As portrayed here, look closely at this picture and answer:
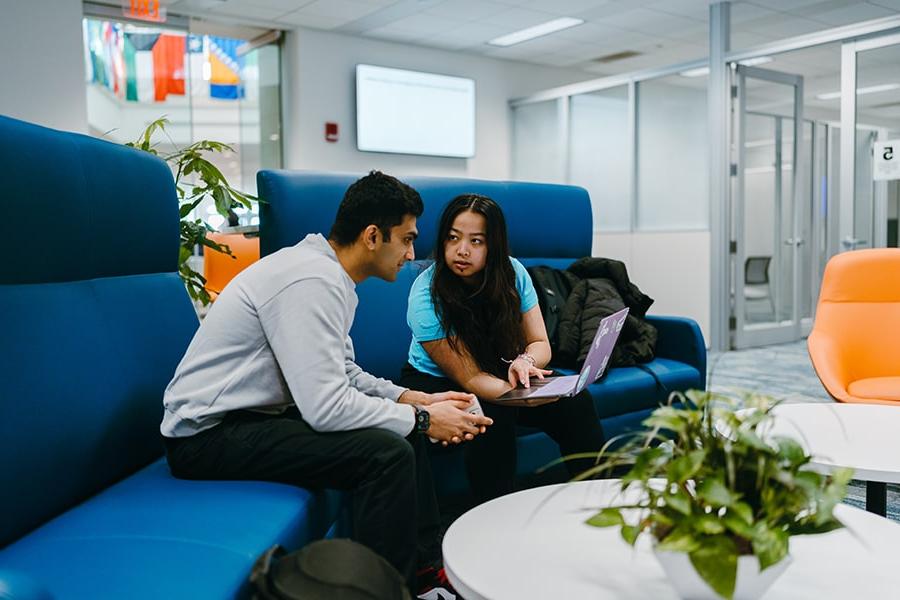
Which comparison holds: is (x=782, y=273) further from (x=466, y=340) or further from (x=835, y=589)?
(x=835, y=589)

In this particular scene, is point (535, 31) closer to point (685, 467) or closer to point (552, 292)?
point (552, 292)

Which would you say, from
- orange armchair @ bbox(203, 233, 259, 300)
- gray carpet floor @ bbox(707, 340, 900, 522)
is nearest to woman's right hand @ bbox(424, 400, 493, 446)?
gray carpet floor @ bbox(707, 340, 900, 522)

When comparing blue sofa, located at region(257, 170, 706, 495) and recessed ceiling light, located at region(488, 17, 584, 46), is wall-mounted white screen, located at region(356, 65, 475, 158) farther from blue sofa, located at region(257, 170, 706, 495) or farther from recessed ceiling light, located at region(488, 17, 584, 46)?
blue sofa, located at region(257, 170, 706, 495)

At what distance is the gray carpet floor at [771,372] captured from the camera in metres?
4.32

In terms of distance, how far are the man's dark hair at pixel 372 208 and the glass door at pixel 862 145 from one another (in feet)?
14.1

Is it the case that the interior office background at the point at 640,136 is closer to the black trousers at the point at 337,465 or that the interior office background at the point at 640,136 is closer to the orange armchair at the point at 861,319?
→ the orange armchair at the point at 861,319

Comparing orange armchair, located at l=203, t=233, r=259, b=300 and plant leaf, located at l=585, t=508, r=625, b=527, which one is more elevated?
orange armchair, located at l=203, t=233, r=259, b=300

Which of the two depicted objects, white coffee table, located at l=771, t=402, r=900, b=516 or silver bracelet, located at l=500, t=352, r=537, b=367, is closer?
white coffee table, located at l=771, t=402, r=900, b=516

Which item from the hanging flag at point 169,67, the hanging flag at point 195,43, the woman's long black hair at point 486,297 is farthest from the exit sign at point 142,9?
the woman's long black hair at point 486,297

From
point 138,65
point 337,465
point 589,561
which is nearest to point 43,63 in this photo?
point 138,65

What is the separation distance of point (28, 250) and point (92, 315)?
0.22 m

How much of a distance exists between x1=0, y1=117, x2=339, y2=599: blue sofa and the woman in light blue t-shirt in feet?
1.92

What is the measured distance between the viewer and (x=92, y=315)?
1.55 m

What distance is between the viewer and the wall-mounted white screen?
663 centimetres
